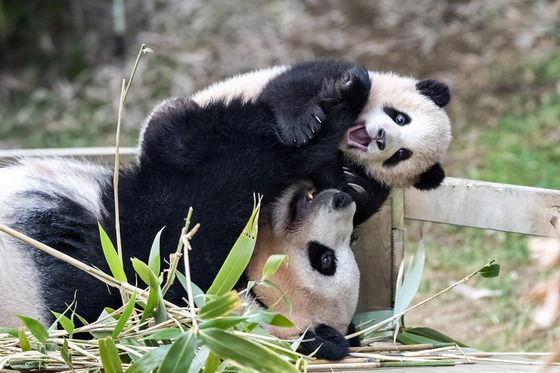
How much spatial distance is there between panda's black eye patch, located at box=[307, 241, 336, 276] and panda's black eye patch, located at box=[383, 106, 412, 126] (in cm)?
52

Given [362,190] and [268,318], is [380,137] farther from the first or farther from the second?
[268,318]

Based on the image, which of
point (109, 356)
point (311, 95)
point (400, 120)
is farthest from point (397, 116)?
point (109, 356)

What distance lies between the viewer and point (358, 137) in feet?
7.50

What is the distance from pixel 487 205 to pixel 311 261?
0.77 meters

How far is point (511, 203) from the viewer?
8.02ft

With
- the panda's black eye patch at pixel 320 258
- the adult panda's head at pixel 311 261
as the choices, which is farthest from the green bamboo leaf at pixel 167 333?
the panda's black eye patch at pixel 320 258

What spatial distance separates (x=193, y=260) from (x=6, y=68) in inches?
193

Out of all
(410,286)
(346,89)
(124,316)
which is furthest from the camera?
(410,286)

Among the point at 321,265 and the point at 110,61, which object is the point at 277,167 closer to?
the point at 321,265

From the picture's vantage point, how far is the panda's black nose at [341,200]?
82.4 inches

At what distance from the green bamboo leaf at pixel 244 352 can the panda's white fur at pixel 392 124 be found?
988mm

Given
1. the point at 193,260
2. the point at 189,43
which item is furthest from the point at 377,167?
the point at 189,43

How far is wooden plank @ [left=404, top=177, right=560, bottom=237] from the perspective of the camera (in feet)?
7.80

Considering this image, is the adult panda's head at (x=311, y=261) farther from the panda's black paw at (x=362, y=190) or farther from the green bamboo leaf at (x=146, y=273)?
the green bamboo leaf at (x=146, y=273)
